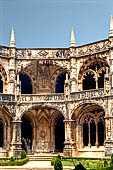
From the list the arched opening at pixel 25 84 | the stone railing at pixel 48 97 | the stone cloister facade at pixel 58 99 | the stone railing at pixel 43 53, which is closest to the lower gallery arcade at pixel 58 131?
the stone cloister facade at pixel 58 99

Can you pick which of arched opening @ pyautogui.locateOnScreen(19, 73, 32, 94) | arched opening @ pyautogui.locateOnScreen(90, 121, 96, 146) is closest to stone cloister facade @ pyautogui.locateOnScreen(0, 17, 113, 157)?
arched opening @ pyautogui.locateOnScreen(19, 73, 32, 94)

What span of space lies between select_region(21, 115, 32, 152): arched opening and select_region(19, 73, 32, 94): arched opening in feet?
10.5

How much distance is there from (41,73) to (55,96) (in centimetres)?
424

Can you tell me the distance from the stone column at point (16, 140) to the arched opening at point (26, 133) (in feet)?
9.50

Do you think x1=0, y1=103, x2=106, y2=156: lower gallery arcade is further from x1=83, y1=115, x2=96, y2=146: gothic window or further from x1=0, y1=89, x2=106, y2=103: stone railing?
x1=0, y1=89, x2=106, y2=103: stone railing

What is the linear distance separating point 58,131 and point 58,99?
14.6 ft

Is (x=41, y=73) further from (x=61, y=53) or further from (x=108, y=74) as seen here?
(x=108, y=74)

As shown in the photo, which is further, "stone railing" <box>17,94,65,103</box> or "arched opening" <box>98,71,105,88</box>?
"arched opening" <box>98,71,105,88</box>

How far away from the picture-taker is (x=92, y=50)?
37000 millimetres

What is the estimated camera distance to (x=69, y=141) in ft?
116

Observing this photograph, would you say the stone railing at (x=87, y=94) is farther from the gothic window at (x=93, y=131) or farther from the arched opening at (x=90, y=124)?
the gothic window at (x=93, y=131)

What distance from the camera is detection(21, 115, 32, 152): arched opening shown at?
→ 1511 inches

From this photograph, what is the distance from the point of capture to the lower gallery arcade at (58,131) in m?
35.5

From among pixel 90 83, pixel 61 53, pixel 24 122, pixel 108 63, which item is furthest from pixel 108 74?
pixel 24 122
